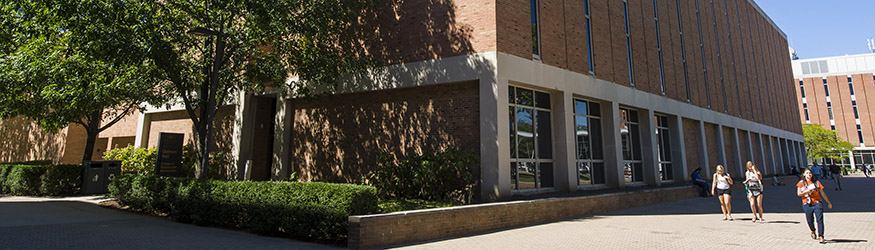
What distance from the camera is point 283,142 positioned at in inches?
626

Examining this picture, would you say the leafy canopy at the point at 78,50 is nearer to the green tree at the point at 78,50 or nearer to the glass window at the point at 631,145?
the green tree at the point at 78,50

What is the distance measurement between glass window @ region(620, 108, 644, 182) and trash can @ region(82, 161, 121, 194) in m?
19.4

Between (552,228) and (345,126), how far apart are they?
784 centimetres

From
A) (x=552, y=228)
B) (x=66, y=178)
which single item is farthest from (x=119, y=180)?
(x=552, y=228)

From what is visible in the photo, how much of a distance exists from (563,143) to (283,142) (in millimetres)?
9687

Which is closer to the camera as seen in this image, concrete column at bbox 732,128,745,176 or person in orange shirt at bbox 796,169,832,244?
person in orange shirt at bbox 796,169,832,244

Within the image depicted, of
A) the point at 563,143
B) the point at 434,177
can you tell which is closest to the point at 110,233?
the point at 434,177

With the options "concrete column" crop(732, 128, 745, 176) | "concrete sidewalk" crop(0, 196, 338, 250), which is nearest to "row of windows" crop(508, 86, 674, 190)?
"concrete sidewalk" crop(0, 196, 338, 250)

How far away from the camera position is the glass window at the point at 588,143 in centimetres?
1576

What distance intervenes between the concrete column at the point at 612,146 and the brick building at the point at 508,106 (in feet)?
0.13

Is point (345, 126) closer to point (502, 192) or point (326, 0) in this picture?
point (326, 0)

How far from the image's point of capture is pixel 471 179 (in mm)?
11430

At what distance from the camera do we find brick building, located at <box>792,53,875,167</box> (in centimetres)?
6256

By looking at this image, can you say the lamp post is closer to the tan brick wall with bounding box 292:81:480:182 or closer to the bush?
the tan brick wall with bounding box 292:81:480:182
